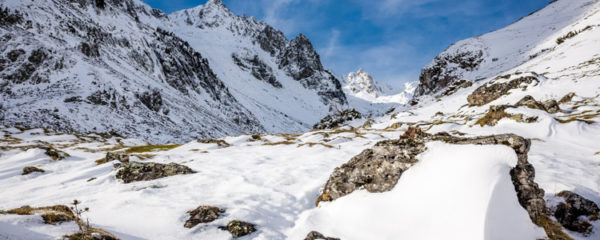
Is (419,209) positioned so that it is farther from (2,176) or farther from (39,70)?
(39,70)

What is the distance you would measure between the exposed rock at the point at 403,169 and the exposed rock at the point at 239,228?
3.52 m

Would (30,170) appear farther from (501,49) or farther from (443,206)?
(501,49)

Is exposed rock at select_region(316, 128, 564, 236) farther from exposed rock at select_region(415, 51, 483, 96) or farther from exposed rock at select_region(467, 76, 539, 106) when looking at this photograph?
exposed rock at select_region(415, 51, 483, 96)

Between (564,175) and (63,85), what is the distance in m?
89.1

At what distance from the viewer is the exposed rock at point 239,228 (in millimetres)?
8148

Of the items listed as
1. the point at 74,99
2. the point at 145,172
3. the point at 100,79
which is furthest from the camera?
the point at 100,79

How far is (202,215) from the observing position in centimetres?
911

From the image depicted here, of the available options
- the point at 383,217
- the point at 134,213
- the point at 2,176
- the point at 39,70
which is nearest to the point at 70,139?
the point at 39,70

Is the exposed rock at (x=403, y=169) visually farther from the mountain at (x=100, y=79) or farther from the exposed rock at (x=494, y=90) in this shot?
the mountain at (x=100, y=79)

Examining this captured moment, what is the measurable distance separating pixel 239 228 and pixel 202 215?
179 centimetres

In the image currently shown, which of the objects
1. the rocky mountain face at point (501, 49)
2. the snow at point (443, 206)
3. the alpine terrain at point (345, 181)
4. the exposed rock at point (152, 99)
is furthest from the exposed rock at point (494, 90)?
the exposed rock at point (152, 99)

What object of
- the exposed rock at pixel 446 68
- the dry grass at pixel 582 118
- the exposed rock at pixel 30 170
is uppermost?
the exposed rock at pixel 446 68

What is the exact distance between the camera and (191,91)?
11706 centimetres

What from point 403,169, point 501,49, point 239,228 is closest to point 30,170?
point 239,228
